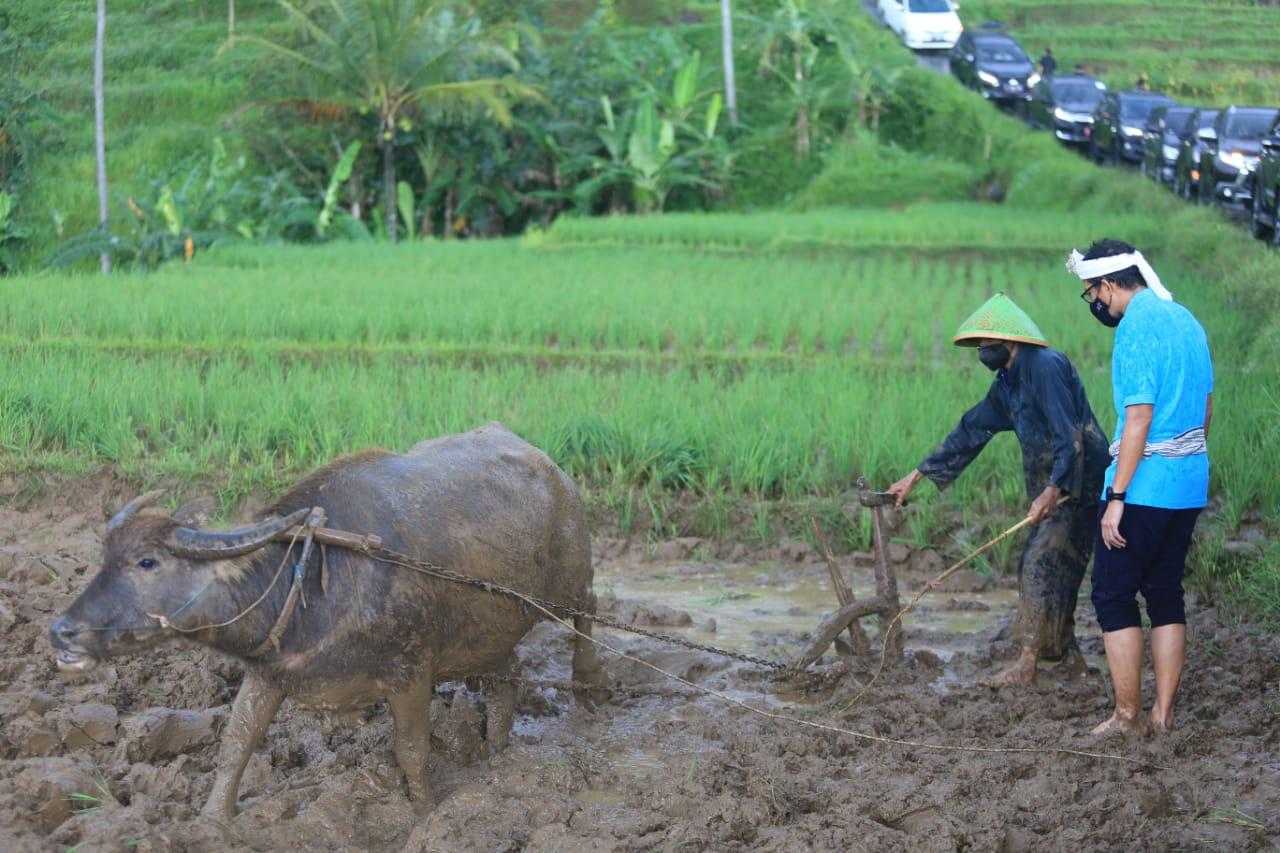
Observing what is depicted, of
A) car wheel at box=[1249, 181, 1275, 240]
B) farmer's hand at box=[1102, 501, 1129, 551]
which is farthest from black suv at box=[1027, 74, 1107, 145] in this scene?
farmer's hand at box=[1102, 501, 1129, 551]

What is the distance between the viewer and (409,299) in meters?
12.2

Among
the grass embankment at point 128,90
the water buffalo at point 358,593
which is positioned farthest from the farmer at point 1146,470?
the grass embankment at point 128,90

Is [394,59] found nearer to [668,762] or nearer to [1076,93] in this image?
[1076,93]

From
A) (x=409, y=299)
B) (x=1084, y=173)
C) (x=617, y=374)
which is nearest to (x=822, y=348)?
(x=617, y=374)

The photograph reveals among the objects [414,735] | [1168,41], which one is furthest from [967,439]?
[1168,41]

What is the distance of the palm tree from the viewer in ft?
63.6

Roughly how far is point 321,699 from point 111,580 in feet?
2.17

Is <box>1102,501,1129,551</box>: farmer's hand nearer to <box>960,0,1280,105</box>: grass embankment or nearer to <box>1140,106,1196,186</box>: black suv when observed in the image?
<box>1140,106,1196,186</box>: black suv

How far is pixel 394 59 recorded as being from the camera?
19734 mm

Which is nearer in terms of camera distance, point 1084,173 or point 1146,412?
point 1146,412

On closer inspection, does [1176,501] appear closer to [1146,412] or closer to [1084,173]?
[1146,412]

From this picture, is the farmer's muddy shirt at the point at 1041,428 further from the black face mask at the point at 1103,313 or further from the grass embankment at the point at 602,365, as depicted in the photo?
the grass embankment at the point at 602,365

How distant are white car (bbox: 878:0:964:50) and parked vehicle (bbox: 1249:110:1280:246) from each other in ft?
55.1

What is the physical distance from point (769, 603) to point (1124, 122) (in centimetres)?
1786
